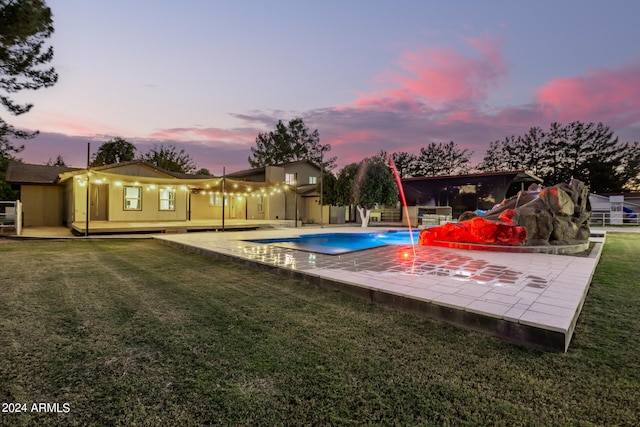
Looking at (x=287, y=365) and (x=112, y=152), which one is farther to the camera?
(x=112, y=152)

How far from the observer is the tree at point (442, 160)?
3962cm

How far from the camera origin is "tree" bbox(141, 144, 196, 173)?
3616 cm

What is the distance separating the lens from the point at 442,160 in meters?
40.1

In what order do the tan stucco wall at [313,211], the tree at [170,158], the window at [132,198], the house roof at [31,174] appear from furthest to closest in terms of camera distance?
the tree at [170,158], the tan stucco wall at [313,211], the house roof at [31,174], the window at [132,198]

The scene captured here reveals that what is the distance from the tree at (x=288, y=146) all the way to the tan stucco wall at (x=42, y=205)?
24.5 meters

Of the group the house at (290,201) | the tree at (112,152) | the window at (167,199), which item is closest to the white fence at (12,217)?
the window at (167,199)

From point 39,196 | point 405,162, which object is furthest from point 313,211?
point 405,162

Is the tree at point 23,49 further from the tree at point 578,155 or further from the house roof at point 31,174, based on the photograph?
the tree at point 578,155

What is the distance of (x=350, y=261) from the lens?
Answer: 19.4 feet

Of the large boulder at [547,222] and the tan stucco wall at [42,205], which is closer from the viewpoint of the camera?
the large boulder at [547,222]

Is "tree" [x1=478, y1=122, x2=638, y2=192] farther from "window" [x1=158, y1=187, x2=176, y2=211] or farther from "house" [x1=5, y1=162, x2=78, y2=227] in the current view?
"house" [x1=5, y1=162, x2=78, y2=227]

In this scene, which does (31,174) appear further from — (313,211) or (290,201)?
(313,211)

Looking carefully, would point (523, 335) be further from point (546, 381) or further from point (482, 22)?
point (482, 22)

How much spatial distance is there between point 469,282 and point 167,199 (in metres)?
14.6
